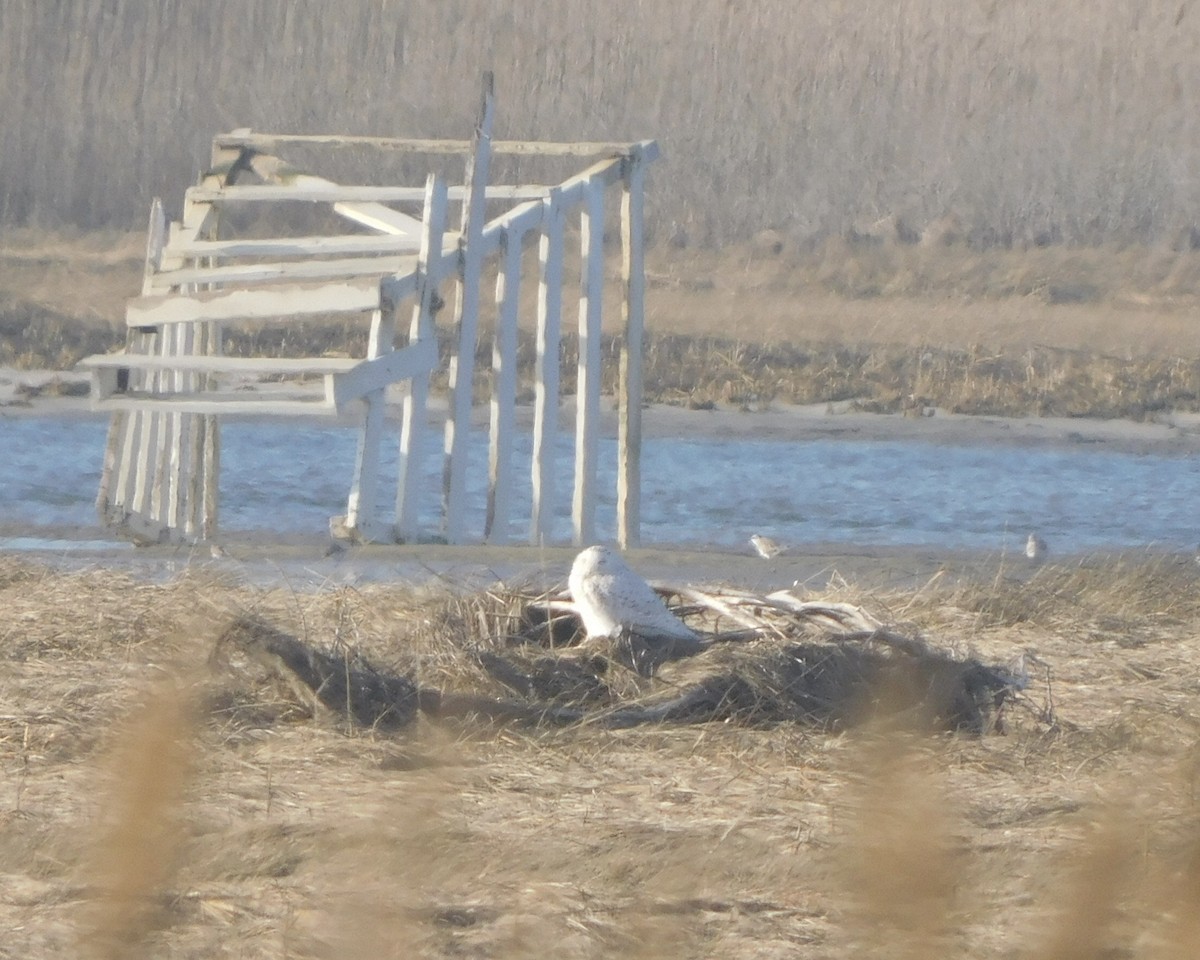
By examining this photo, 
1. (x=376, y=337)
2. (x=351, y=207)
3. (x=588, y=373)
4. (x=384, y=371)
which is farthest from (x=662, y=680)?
(x=351, y=207)

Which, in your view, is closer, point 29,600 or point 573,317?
point 29,600

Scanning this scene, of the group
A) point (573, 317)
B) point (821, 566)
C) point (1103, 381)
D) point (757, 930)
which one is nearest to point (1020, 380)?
point (1103, 381)

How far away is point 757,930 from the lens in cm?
395

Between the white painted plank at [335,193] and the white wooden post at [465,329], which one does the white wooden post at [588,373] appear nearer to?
the white painted plank at [335,193]

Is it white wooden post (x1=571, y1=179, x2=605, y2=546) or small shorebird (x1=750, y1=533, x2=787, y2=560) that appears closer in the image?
white wooden post (x1=571, y1=179, x2=605, y2=546)

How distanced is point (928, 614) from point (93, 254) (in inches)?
1145

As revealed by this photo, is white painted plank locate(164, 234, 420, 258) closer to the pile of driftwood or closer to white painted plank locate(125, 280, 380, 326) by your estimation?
white painted plank locate(125, 280, 380, 326)

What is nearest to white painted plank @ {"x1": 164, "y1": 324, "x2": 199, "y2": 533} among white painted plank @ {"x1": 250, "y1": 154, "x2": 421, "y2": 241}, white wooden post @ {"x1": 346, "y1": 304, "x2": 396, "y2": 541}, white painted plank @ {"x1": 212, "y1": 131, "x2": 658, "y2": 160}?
white painted plank @ {"x1": 250, "y1": 154, "x2": 421, "y2": 241}

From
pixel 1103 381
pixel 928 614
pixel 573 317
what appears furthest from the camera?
pixel 573 317

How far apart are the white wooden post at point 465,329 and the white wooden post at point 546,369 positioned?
0.44 meters

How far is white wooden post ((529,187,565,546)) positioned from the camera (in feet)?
32.0

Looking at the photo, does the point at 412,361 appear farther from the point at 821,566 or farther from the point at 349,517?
the point at 821,566

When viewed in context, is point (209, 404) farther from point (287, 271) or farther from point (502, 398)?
point (502, 398)

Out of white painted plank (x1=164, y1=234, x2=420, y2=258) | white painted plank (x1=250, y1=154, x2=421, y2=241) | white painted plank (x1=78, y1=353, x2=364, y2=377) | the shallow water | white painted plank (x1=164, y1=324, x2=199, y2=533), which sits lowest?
the shallow water
